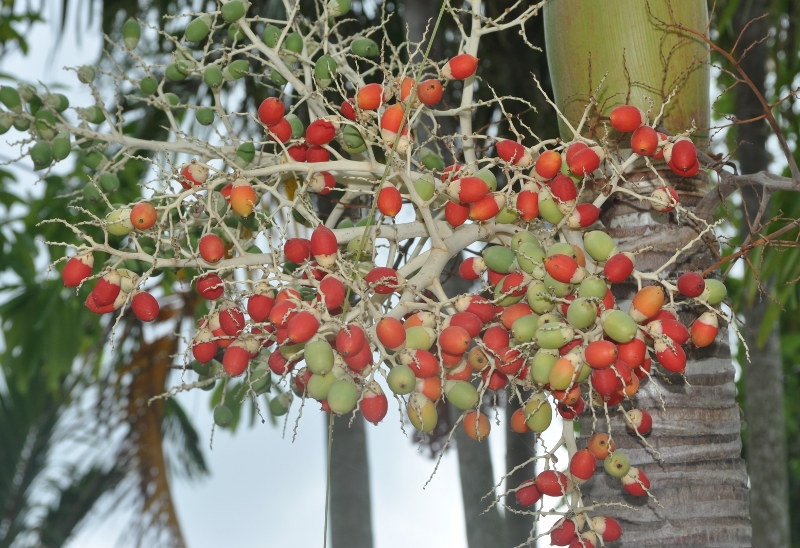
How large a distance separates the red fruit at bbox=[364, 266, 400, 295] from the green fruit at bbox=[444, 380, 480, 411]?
169 millimetres

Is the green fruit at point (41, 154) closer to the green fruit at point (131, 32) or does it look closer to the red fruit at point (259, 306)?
the green fruit at point (131, 32)

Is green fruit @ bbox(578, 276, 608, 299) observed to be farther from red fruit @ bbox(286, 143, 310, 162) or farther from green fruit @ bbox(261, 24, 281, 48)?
green fruit @ bbox(261, 24, 281, 48)

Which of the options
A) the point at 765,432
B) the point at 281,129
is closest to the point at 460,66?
the point at 281,129

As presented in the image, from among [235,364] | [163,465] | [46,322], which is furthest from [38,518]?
[235,364]

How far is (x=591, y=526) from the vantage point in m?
1.37

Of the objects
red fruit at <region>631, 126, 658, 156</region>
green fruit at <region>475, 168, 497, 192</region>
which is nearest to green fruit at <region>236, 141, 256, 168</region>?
green fruit at <region>475, 168, 497, 192</region>

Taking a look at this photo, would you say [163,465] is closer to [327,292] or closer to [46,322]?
[46,322]

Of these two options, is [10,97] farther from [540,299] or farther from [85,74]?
[540,299]

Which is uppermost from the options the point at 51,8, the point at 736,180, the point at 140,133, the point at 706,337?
the point at 51,8

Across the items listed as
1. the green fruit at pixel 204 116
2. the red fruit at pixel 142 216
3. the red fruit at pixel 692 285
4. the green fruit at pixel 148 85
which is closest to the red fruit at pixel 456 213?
the red fruit at pixel 692 285

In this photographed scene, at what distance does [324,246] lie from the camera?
1271 millimetres

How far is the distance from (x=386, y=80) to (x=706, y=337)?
0.63 m

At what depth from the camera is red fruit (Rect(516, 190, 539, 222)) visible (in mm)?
1337

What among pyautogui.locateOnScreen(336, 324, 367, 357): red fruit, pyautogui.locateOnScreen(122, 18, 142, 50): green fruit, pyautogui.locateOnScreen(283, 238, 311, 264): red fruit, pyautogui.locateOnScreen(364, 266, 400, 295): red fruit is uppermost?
pyautogui.locateOnScreen(122, 18, 142, 50): green fruit
